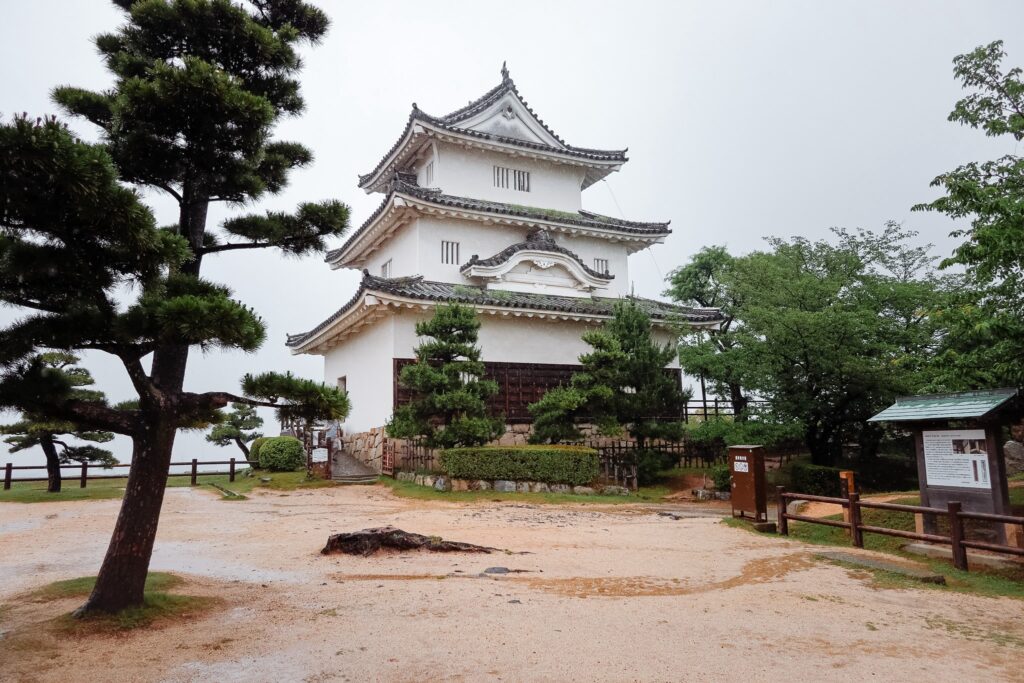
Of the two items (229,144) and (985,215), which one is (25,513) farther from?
(985,215)

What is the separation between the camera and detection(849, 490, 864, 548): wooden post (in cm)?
Result: 1010

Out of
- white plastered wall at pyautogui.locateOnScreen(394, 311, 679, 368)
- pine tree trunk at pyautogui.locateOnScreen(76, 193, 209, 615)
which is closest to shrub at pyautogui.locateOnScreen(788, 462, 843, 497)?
Result: white plastered wall at pyautogui.locateOnScreen(394, 311, 679, 368)

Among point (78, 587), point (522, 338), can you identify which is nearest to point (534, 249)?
point (522, 338)

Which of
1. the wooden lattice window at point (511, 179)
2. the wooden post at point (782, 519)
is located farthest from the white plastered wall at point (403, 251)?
the wooden post at point (782, 519)

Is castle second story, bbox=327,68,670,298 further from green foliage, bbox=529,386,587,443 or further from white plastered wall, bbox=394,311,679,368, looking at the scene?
green foliage, bbox=529,386,587,443

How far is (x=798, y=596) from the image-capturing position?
7.16 m

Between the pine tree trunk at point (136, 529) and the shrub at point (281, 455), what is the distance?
15966mm

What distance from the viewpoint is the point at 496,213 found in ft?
72.1

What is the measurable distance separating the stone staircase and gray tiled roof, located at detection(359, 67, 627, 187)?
459 inches

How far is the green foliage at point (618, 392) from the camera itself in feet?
56.4

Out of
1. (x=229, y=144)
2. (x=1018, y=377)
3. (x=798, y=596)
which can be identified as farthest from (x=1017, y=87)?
(x=229, y=144)

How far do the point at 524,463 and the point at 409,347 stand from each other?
5523 mm

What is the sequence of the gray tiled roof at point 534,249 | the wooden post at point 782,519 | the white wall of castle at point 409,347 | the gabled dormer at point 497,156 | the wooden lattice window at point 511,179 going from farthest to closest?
the wooden lattice window at point 511,179
the gabled dormer at point 497,156
the gray tiled roof at point 534,249
the white wall of castle at point 409,347
the wooden post at point 782,519

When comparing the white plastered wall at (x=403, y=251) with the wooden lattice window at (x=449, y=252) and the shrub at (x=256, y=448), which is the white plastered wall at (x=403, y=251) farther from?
the shrub at (x=256, y=448)
